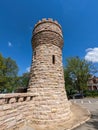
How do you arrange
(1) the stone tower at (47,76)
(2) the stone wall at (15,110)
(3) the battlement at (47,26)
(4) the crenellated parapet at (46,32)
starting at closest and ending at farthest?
1. (2) the stone wall at (15,110)
2. (1) the stone tower at (47,76)
3. (4) the crenellated parapet at (46,32)
4. (3) the battlement at (47,26)

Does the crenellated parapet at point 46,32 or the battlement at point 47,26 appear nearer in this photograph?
the crenellated parapet at point 46,32

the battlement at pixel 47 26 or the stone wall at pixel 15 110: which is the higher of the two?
the battlement at pixel 47 26

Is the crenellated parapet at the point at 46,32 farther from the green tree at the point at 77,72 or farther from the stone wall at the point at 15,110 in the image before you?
the green tree at the point at 77,72

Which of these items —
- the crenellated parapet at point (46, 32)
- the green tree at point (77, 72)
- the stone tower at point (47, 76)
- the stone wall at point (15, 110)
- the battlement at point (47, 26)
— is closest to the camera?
the stone wall at point (15, 110)

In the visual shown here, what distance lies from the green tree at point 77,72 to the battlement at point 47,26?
22771 mm

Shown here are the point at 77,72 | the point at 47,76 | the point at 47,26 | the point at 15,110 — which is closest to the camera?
the point at 15,110

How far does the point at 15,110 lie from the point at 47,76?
346 cm

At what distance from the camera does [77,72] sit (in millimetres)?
31938

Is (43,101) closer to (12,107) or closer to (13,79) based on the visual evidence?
(12,107)

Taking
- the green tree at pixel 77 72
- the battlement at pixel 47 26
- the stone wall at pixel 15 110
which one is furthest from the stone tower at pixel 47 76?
the green tree at pixel 77 72

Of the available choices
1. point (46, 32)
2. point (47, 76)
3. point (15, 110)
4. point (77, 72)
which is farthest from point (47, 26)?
point (77, 72)

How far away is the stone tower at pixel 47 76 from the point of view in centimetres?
844

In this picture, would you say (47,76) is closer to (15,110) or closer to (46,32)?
(15,110)

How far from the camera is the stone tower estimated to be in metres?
8.44
